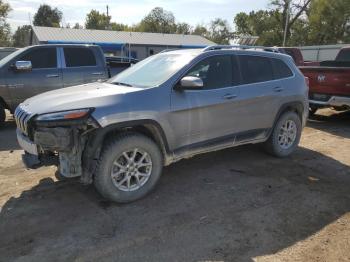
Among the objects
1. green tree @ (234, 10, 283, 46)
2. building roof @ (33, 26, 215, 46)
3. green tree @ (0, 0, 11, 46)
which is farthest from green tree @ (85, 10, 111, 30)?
building roof @ (33, 26, 215, 46)

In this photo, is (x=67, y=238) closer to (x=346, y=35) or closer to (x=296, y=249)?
(x=296, y=249)

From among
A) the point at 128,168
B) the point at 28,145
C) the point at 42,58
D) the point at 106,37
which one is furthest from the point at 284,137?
the point at 106,37

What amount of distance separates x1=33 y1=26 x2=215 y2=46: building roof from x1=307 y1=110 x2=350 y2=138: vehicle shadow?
2485 centimetres

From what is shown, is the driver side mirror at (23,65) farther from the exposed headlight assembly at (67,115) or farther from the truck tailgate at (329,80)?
the truck tailgate at (329,80)

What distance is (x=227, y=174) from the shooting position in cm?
561

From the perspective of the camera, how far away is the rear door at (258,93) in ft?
18.3

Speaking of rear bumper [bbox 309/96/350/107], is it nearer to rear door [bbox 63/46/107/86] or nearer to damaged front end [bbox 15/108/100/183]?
rear door [bbox 63/46/107/86]

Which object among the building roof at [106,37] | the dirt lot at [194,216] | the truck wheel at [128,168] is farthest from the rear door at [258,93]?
the building roof at [106,37]

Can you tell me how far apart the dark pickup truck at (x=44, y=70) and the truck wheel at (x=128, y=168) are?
16.2 ft

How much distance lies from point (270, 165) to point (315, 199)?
52.1 inches

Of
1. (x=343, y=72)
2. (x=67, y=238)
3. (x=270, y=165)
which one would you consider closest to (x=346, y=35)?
(x=343, y=72)

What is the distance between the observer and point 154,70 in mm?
5250

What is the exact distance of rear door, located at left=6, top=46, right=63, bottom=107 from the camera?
8.62 metres

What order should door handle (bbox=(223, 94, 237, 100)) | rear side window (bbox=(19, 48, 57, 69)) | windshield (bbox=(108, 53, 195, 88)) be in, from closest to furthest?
windshield (bbox=(108, 53, 195, 88))
door handle (bbox=(223, 94, 237, 100))
rear side window (bbox=(19, 48, 57, 69))
